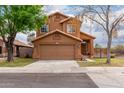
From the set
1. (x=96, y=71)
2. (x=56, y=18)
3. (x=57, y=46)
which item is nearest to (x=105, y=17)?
(x=96, y=71)

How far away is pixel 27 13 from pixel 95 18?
6892mm

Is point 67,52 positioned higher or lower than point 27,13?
lower

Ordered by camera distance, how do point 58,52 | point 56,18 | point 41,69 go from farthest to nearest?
point 56,18 → point 58,52 → point 41,69

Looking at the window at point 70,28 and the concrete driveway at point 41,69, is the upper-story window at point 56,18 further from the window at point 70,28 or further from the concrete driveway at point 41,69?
the concrete driveway at point 41,69

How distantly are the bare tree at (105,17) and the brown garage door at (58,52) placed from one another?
34.2 feet

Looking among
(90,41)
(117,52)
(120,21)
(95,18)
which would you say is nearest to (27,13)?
(95,18)

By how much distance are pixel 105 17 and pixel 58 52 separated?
11.4m

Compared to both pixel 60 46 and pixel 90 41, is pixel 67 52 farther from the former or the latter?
pixel 90 41

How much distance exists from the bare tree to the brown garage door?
1042 cm

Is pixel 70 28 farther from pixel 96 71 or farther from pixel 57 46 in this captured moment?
pixel 96 71

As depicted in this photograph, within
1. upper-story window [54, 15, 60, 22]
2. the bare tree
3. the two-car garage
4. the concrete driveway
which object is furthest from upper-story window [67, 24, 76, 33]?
the concrete driveway

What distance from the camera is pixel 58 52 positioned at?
38.1m

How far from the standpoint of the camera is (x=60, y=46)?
3825cm

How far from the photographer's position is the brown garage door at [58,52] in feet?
124
